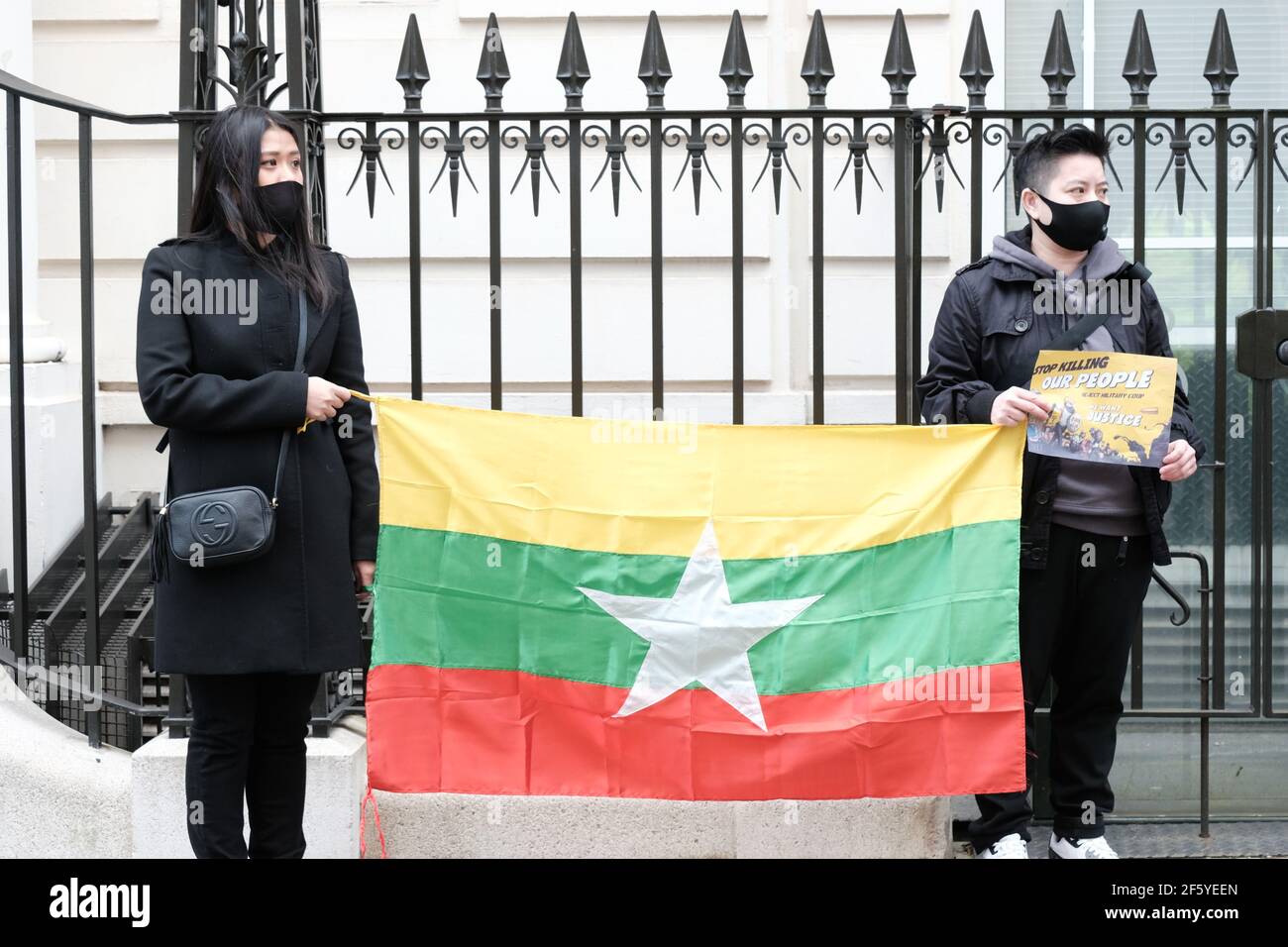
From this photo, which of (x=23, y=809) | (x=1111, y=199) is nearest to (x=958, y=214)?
(x=1111, y=199)

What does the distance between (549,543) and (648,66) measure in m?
1.53

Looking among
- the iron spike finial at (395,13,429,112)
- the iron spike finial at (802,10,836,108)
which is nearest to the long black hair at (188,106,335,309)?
the iron spike finial at (395,13,429,112)

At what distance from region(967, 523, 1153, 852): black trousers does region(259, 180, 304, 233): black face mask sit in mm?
2324

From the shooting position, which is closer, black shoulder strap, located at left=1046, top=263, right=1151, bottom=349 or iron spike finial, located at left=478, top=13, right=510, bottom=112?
black shoulder strap, located at left=1046, top=263, right=1151, bottom=349

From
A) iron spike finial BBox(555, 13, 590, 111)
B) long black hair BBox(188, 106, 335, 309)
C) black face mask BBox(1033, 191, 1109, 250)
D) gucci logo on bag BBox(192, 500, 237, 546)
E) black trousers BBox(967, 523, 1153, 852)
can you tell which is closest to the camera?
gucci logo on bag BBox(192, 500, 237, 546)

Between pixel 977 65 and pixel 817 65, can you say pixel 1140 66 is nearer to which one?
pixel 977 65

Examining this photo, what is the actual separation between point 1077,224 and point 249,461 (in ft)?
7.84

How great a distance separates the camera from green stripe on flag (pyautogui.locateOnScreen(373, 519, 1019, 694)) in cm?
422

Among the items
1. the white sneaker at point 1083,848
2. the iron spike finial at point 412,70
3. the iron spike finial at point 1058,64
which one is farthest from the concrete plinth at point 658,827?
the iron spike finial at point 1058,64

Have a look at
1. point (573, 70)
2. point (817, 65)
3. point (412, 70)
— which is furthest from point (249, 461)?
point (817, 65)

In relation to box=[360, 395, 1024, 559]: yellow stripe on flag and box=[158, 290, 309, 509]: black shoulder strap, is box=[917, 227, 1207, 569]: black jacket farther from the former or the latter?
box=[158, 290, 309, 509]: black shoulder strap

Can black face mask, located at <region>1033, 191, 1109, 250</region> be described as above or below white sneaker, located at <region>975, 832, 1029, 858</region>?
above

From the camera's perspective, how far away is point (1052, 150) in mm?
4230

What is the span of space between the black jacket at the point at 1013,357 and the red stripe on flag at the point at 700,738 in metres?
0.52
